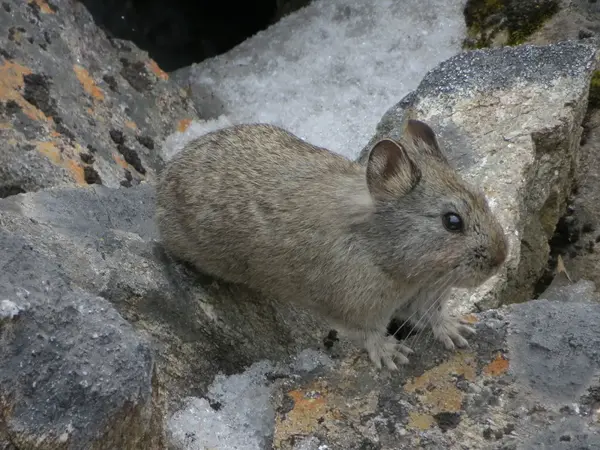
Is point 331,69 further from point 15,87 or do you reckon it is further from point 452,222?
point 452,222

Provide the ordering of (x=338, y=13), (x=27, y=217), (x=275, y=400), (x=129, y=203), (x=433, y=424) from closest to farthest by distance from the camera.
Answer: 1. (x=433, y=424)
2. (x=275, y=400)
3. (x=27, y=217)
4. (x=129, y=203)
5. (x=338, y=13)

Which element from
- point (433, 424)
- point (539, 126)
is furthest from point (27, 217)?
point (539, 126)

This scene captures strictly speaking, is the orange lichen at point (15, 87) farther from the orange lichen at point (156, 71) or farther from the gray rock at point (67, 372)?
the gray rock at point (67, 372)

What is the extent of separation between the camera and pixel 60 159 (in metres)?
7.83

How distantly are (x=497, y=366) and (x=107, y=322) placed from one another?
2.29 m

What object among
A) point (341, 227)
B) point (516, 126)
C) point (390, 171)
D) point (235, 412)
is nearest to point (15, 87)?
point (341, 227)

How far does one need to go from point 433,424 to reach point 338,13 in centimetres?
762

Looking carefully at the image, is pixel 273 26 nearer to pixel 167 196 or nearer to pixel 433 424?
pixel 167 196

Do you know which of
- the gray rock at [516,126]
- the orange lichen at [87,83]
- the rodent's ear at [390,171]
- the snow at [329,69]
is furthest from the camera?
the snow at [329,69]

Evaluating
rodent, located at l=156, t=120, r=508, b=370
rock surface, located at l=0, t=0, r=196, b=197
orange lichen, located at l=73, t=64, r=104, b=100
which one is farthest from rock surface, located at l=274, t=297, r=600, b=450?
orange lichen, located at l=73, t=64, r=104, b=100

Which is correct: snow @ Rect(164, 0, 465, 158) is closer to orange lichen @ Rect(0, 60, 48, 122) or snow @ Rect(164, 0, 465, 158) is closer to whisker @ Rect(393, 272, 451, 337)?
orange lichen @ Rect(0, 60, 48, 122)

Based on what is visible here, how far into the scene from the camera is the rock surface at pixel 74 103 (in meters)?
7.77

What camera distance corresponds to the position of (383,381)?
5363mm

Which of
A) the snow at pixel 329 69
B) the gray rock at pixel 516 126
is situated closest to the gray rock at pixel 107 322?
the gray rock at pixel 516 126
